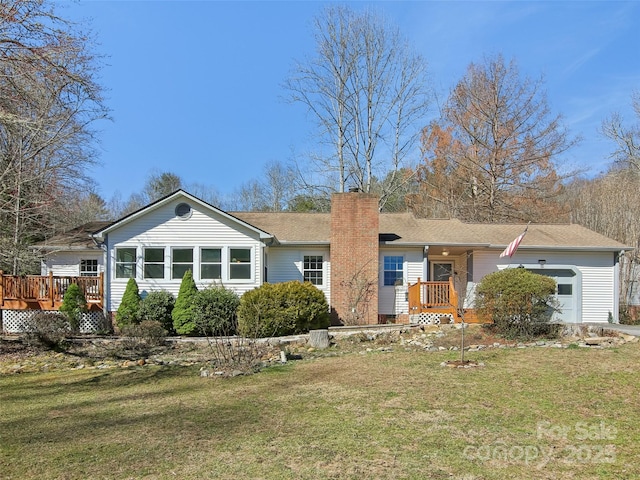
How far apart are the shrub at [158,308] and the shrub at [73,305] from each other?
2284 mm

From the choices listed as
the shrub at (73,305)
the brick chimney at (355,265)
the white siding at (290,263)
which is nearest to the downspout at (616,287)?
the brick chimney at (355,265)

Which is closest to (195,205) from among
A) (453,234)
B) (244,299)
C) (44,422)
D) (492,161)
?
(244,299)

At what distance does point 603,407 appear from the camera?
6492mm

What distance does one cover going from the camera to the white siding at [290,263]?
58.6 ft

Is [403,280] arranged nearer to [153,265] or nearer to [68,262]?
[153,265]

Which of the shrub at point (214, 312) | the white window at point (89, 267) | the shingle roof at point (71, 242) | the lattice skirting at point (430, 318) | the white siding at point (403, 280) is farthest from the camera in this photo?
the white window at point (89, 267)

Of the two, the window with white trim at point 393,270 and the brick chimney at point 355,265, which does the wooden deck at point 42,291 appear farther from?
the window with white trim at point 393,270

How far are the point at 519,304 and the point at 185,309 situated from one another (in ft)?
33.6

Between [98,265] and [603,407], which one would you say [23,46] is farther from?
[603,407]

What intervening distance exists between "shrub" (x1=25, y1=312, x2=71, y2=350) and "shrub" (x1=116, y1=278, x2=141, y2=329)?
1.77 m

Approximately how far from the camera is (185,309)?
614 inches

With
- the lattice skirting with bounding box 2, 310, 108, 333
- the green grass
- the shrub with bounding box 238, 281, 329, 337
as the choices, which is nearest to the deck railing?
the shrub with bounding box 238, 281, 329, 337

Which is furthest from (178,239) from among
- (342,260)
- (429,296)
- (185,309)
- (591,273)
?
(591,273)

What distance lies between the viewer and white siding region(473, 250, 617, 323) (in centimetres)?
1773
